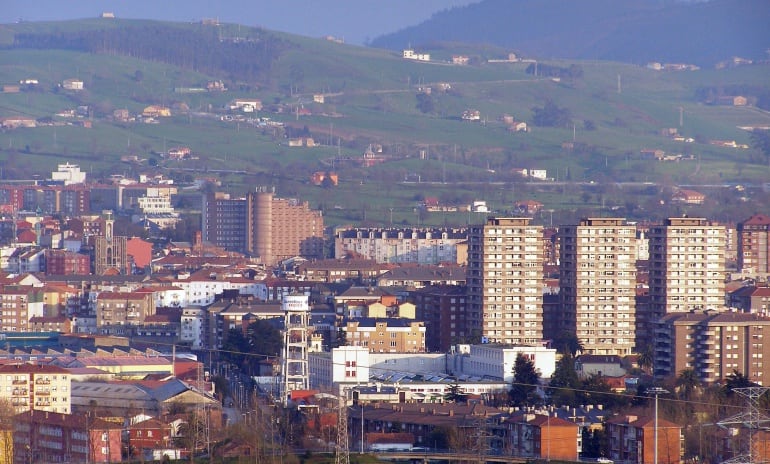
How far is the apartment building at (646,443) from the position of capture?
73.1 feet

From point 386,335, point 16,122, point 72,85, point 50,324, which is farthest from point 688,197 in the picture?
point 72,85

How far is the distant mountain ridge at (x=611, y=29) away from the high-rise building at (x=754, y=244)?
60703mm

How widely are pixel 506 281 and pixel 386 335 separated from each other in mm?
2737

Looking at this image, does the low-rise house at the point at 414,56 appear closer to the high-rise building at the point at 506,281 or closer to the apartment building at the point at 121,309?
the apartment building at the point at 121,309

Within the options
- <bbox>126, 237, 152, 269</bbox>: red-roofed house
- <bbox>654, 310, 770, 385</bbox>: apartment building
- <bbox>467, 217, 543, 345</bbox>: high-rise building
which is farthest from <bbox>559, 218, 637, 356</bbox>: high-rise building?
<bbox>126, 237, 152, 269</bbox>: red-roofed house

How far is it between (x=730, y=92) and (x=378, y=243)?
4420 centimetres

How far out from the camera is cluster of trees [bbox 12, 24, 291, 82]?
313 feet

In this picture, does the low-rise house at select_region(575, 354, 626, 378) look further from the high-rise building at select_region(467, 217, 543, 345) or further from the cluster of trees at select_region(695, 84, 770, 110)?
the cluster of trees at select_region(695, 84, 770, 110)

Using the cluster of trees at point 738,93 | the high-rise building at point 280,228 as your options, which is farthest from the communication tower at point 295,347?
the cluster of trees at point 738,93

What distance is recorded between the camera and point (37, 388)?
1014 inches

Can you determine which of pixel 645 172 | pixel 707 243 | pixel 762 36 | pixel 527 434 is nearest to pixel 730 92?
pixel 762 36

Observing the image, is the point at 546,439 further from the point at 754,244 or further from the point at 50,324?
the point at 754,244

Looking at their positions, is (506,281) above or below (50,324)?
above

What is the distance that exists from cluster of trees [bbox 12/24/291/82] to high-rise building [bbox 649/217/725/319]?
5879 centimetres
